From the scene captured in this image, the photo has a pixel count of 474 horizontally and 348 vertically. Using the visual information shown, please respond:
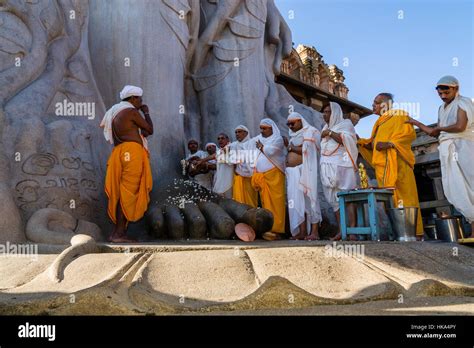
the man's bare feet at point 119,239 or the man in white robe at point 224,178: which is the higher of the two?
the man in white robe at point 224,178

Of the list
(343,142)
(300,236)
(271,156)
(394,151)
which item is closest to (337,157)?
(343,142)

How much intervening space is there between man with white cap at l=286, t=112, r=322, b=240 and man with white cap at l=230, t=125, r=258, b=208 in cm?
62

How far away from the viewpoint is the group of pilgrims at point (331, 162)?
4.04 metres

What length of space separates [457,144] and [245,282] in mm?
2514

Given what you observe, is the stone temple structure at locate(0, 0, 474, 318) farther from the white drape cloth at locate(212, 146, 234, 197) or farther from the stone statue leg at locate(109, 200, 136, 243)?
the white drape cloth at locate(212, 146, 234, 197)

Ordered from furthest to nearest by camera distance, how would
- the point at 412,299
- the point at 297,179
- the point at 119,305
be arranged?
the point at 297,179
the point at 412,299
the point at 119,305

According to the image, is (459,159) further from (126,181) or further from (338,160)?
(126,181)

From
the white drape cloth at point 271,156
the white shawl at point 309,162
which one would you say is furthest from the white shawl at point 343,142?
the white drape cloth at point 271,156

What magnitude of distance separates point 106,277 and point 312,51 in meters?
16.2

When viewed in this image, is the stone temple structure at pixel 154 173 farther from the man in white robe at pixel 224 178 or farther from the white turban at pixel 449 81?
the white turban at pixel 449 81

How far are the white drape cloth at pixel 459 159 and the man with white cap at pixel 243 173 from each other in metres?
2.27
